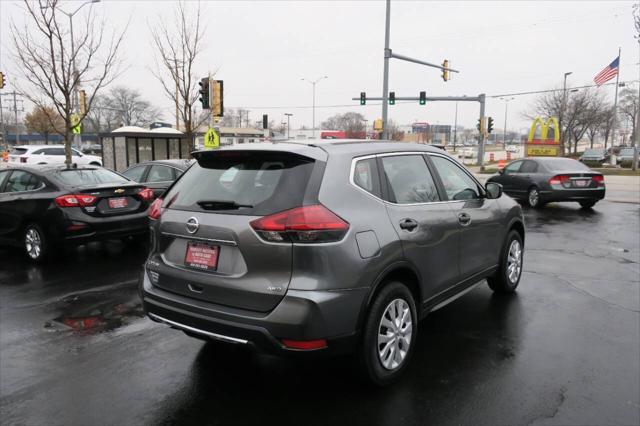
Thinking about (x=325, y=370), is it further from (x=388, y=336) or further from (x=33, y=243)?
(x=33, y=243)

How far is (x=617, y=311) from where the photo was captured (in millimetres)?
5270

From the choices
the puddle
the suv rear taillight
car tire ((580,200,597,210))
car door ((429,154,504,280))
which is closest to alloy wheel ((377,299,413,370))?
the suv rear taillight

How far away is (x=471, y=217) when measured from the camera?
4672 millimetres

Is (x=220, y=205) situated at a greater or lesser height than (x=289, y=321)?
greater

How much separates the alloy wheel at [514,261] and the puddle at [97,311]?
13.3 feet

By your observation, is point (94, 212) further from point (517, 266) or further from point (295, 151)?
point (517, 266)

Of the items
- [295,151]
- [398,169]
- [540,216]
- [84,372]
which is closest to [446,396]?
[398,169]

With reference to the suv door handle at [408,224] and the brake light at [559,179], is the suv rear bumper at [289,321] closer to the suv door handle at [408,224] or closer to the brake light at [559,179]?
the suv door handle at [408,224]

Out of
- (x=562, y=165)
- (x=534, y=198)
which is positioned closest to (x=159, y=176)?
(x=534, y=198)

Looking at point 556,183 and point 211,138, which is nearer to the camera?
point 556,183

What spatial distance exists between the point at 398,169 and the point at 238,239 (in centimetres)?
151

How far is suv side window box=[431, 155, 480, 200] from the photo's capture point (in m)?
4.58

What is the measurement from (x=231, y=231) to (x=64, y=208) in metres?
5.08

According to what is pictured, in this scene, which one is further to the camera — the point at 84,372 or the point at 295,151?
the point at 84,372
